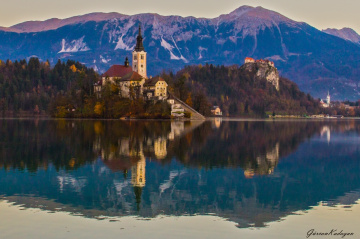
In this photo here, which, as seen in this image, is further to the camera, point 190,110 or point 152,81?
point 152,81

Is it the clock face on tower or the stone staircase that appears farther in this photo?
the clock face on tower

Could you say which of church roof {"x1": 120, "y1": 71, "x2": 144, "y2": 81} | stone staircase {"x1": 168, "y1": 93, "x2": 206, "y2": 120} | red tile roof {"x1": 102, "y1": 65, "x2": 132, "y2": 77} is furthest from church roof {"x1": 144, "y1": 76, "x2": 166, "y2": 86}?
red tile roof {"x1": 102, "y1": 65, "x2": 132, "y2": 77}

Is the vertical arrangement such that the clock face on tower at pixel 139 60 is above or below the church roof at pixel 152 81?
above

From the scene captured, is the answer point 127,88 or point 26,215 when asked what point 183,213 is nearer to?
point 26,215

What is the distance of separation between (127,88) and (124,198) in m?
139

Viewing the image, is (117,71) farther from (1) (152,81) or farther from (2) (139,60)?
(1) (152,81)

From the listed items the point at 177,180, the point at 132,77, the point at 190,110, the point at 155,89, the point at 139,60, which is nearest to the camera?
the point at 177,180

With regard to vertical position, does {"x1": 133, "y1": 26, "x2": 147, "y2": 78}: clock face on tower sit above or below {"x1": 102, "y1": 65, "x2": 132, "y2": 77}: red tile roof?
above

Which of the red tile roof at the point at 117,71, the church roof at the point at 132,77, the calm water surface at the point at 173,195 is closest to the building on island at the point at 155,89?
the church roof at the point at 132,77

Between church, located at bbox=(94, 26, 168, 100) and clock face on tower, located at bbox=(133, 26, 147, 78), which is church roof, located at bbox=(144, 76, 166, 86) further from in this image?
clock face on tower, located at bbox=(133, 26, 147, 78)

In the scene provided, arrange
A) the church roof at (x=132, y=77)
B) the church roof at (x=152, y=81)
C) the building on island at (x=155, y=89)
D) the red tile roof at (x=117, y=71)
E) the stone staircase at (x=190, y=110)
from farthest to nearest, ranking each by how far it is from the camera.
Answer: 1. the red tile roof at (x=117, y=71)
2. the church roof at (x=132, y=77)
3. the church roof at (x=152, y=81)
4. the building on island at (x=155, y=89)
5. the stone staircase at (x=190, y=110)

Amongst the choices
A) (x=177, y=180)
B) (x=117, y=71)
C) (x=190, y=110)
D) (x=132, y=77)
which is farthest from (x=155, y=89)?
(x=177, y=180)

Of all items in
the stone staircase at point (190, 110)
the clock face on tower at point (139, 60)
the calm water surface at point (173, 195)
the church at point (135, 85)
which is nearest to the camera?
the calm water surface at point (173, 195)

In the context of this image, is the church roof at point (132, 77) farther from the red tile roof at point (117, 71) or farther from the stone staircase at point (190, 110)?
the stone staircase at point (190, 110)
